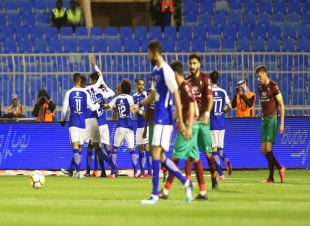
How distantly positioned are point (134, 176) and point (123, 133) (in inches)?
46.5

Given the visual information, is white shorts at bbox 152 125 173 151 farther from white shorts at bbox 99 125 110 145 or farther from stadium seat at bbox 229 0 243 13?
stadium seat at bbox 229 0 243 13

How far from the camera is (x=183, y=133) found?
12.7m

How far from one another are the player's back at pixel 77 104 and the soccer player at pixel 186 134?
9075mm

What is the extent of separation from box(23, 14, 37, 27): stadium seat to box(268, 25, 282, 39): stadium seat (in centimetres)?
923

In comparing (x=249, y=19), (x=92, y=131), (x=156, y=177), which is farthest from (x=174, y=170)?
(x=249, y=19)

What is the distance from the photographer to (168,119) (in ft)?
41.9

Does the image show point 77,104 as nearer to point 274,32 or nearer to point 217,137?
point 217,137

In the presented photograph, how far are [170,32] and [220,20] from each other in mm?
2431

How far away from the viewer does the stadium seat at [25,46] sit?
107ft

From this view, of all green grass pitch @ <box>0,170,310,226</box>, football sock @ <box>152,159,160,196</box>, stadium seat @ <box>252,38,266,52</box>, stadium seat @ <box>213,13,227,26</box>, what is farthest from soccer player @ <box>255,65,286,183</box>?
stadium seat @ <box>213,13,227,26</box>

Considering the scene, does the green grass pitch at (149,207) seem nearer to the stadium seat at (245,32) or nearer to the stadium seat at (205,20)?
the stadium seat at (245,32)

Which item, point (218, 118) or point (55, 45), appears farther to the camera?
point (55, 45)

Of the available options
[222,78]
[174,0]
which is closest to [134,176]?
[222,78]

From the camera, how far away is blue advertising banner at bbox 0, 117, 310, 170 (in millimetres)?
25156
